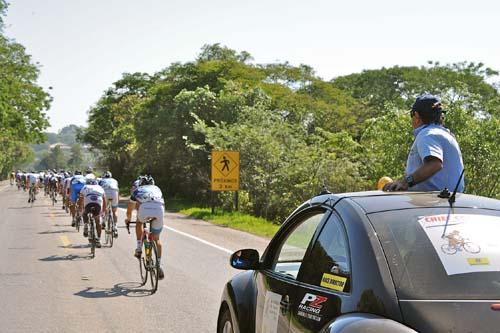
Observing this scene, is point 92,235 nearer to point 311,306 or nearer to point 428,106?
point 428,106

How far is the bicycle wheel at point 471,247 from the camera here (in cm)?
382

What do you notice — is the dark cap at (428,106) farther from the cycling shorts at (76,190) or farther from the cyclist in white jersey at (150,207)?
the cycling shorts at (76,190)

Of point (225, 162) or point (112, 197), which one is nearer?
point (112, 197)

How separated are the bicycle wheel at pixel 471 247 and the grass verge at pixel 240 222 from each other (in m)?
16.0

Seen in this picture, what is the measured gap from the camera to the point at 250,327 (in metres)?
5.13

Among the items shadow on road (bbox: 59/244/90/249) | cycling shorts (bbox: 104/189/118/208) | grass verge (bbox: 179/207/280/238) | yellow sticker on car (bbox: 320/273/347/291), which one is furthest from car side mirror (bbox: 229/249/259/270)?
grass verge (bbox: 179/207/280/238)

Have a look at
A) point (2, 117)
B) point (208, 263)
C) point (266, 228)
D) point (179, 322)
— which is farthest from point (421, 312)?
point (2, 117)

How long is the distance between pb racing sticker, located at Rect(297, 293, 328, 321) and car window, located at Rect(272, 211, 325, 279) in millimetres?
528

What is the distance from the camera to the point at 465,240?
12.7 ft

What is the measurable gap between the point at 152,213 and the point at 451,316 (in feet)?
27.9

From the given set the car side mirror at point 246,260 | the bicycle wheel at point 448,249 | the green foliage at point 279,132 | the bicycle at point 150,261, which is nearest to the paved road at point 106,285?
the bicycle at point 150,261

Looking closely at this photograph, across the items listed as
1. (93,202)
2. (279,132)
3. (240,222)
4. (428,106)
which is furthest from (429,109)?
(279,132)

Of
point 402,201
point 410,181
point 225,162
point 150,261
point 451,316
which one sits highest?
point 225,162

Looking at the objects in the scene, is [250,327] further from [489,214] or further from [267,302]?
[489,214]
